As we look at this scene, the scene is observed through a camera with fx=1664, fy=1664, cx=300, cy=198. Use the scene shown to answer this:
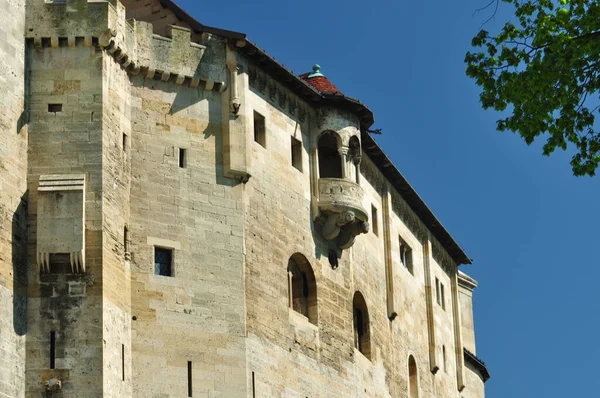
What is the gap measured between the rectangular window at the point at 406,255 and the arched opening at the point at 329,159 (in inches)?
305

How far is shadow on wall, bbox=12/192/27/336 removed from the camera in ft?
136

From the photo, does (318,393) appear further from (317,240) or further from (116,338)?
(116,338)

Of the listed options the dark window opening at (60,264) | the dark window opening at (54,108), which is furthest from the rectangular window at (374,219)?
the dark window opening at (60,264)

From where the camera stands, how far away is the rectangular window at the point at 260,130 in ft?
161

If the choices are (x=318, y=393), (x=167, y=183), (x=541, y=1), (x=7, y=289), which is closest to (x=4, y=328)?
(x=7, y=289)

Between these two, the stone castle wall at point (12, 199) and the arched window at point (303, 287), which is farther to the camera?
the arched window at point (303, 287)

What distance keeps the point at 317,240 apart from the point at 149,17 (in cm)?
853

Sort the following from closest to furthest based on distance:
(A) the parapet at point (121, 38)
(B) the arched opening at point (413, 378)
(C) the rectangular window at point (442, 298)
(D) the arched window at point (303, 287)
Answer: (A) the parapet at point (121, 38)
(D) the arched window at point (303, 287)
(B) the arched opening at point (413, 378)
(C) the rectangular window at point (442, 298)

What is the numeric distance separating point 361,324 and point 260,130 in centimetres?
884

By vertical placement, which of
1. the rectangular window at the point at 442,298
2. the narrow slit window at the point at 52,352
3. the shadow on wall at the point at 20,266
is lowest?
the narrow slit window at the point at 52,352

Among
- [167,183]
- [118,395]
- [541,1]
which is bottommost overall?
[118,395]

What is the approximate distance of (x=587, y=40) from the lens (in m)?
27.4

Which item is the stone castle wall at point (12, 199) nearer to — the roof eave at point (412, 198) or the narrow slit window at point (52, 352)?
the narrow slit window at point (52, 352)

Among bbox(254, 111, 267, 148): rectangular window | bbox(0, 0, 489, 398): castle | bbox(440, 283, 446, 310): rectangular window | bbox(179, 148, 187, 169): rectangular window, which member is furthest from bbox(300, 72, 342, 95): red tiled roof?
bbox(440, 283, 446, 310): rectangular window
